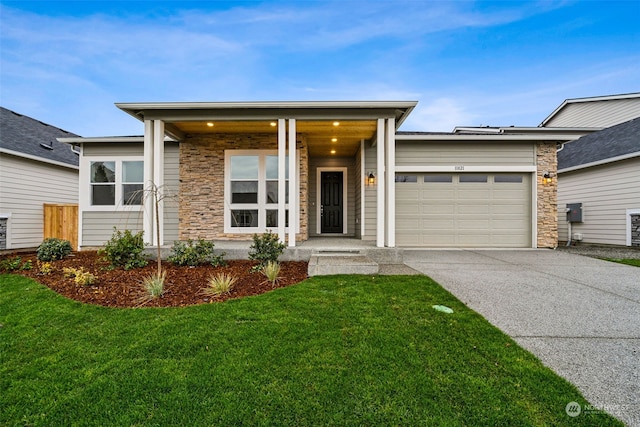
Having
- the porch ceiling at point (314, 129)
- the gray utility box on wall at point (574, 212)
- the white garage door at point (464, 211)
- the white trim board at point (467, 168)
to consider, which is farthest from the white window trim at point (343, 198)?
the gray utility box on wall at point (574, 212)

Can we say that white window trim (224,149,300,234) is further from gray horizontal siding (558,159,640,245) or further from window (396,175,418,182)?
gray horizontal siding (558,159,640,245)

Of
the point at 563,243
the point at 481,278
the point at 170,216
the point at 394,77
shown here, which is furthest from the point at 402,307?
the point at 394,77

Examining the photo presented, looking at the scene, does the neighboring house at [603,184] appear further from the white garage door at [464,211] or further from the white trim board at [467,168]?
the white garage door at [464,211]

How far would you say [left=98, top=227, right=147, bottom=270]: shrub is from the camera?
18.2ft

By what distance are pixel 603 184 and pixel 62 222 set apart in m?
18.1

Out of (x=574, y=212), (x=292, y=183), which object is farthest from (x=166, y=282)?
(x=574, y=212)

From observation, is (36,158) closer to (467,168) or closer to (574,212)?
(467,168)

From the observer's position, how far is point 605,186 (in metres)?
9.54

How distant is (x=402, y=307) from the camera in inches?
137

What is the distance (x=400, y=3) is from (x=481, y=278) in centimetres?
976

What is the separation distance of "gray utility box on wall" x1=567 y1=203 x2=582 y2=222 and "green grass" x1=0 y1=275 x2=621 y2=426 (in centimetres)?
1052

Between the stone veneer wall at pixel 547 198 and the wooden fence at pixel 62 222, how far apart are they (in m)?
14.4

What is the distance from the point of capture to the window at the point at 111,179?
8492mm

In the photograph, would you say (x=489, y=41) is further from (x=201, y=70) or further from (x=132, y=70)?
(x=132, y=70)
